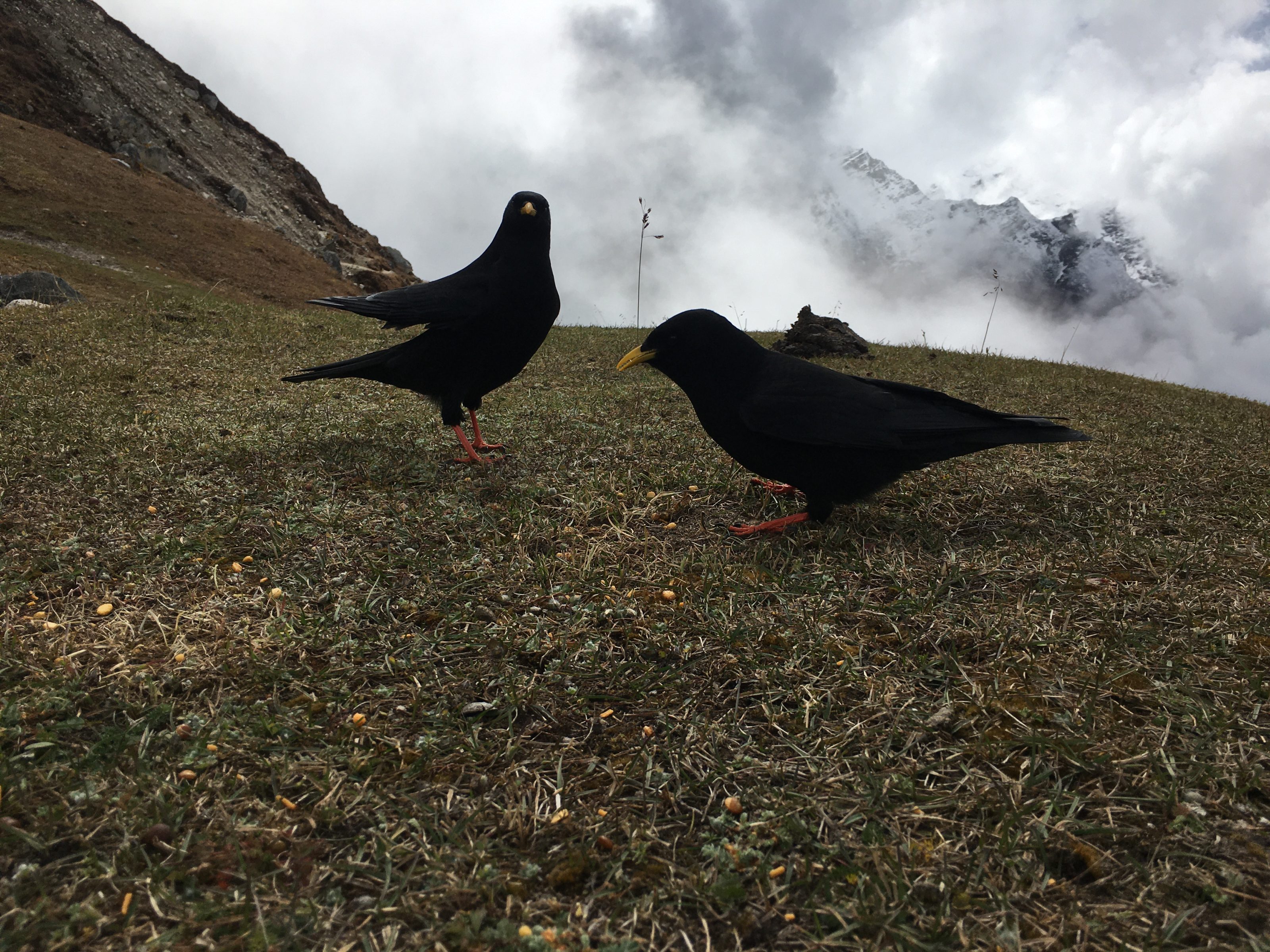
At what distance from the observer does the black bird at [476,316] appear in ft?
16.3

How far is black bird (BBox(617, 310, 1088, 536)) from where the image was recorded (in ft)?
12.5

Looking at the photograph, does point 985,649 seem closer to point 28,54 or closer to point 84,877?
point 84,877

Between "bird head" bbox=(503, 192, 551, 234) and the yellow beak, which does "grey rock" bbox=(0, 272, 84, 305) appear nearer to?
"bird head" bbox=(503, 192, 551, 234)

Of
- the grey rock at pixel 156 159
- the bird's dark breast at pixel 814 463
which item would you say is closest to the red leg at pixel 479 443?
the bird's dark breast at pixel 814 463

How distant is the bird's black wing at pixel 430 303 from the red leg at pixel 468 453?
778 millimetres

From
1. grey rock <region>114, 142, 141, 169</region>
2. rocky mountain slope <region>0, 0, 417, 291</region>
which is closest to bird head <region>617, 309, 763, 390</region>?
rocky mountain slope <region>0, 0, 417, 291</region>

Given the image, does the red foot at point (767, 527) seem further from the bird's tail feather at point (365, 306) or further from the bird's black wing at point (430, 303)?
the bird's tail feather at point (365, 306)

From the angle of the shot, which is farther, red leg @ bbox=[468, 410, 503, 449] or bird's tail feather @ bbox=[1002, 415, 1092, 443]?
red leg @ bbox=[468, 410, 503, 449]

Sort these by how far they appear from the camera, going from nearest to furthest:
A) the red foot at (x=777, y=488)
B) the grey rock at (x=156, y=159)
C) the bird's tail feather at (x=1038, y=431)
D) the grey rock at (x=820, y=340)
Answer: the bird's tail feather at (x=1038, y=431) → the red foot at (x=777, y=488) → the grey rock at (x=820, y=340) → the grey rock at (x=156, y=159)

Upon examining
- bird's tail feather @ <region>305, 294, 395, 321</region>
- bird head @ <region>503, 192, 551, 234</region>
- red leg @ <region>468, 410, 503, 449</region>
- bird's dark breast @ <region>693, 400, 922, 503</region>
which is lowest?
red leg @ <region>468, 410, 503, 449</region>

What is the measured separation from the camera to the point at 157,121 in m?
38.8

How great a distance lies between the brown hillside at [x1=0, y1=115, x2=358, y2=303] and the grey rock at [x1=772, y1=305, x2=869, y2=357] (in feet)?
49.0

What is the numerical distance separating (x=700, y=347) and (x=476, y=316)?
1.74 metres

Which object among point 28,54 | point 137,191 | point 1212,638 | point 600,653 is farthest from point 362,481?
point 28,54
